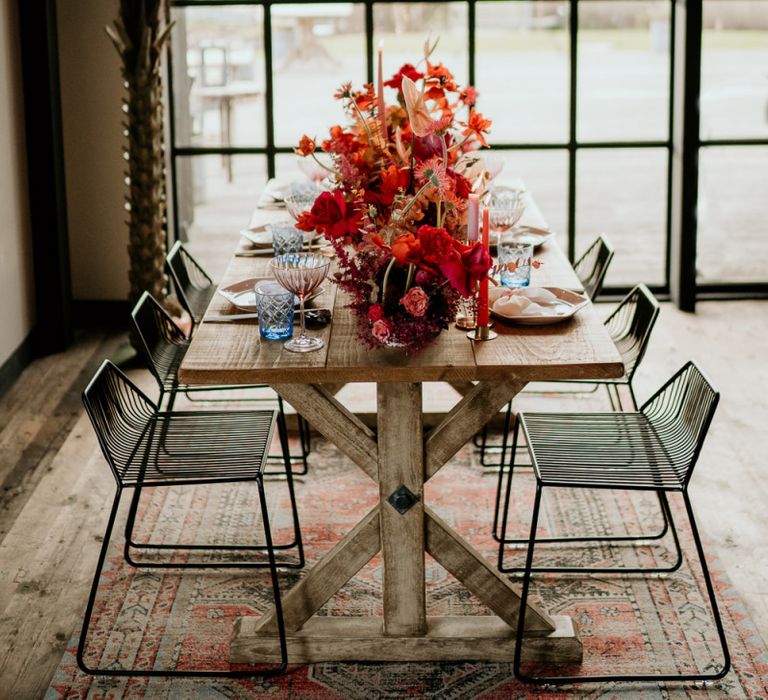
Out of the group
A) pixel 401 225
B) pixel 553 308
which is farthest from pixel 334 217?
pixel 553 308

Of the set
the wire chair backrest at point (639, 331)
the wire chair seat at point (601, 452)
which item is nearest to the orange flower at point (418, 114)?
the wire chair seat at point (601, 452)

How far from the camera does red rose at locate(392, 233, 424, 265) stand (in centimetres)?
284

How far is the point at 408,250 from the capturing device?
285 cm

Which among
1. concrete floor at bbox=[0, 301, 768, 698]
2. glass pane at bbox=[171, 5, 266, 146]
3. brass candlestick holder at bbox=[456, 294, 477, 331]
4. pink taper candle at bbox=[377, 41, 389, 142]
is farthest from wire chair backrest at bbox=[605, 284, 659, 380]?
glass pane at bbox=[171, 5, 266, 146]

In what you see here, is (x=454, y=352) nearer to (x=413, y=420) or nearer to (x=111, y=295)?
(x=413, y=420)

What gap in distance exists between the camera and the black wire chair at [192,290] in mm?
4484

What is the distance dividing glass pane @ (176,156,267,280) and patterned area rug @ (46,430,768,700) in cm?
243

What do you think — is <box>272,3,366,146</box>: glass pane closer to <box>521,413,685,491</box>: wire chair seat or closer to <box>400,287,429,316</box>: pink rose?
<box>521,413,685,491</box>: wire chair seat

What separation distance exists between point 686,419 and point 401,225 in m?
0.97

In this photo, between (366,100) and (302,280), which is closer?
(302,280)

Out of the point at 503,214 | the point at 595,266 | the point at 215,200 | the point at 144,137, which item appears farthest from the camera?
the point at 215,200

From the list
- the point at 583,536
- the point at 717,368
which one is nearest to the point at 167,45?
the point at 717,368

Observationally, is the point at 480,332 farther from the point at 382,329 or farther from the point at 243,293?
the point at 243,293

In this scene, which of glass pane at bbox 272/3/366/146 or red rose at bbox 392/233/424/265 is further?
glass pane at bbox 272/3/366/146
